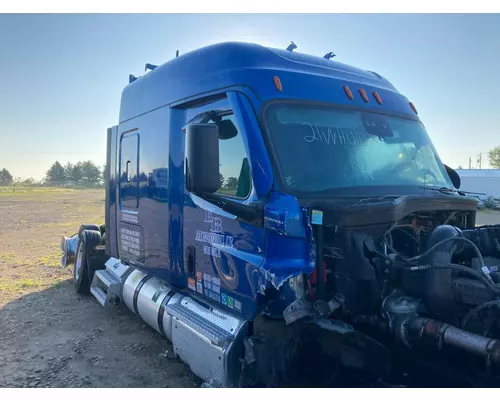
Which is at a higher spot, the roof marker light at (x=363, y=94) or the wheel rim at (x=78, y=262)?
the roof marker light at (x=363, y=94)

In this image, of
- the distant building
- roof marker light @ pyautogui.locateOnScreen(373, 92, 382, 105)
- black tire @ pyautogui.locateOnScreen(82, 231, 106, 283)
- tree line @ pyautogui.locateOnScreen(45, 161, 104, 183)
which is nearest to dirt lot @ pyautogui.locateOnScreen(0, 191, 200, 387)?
black tire @ pyautogui.locateOnScreen(82, 231, 106, 283)

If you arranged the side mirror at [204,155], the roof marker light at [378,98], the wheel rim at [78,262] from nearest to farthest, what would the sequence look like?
1. the side mirror at [204,155]
2. the roof marker light at [378,98]
3. the wheel rim at [78,262]

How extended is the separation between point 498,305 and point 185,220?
270 centimetres

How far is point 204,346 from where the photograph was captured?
374 centimetres

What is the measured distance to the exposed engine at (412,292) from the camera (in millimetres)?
2887

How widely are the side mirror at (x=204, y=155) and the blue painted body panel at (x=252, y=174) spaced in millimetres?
341

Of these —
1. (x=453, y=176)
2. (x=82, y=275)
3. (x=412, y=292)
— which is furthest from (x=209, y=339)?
(x=82, y=275)

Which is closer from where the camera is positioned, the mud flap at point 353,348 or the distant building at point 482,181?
the mud flap at point 353,348

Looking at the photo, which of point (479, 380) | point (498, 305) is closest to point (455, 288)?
point (498, 305)

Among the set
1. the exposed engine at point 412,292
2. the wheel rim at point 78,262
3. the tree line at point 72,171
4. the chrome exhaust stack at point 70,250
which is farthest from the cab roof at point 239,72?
the tree line at point 72,171

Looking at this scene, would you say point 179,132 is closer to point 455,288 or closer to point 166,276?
point 166,276

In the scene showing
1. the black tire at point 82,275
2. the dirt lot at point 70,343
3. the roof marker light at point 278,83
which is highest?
the roof marker light at point 278,83

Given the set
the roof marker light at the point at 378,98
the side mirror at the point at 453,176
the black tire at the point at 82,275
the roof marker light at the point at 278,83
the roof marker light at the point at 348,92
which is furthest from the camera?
the black tire at the point at 82,275

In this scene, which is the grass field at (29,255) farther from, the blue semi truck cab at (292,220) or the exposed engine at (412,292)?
the exposed engine at (412,292)
